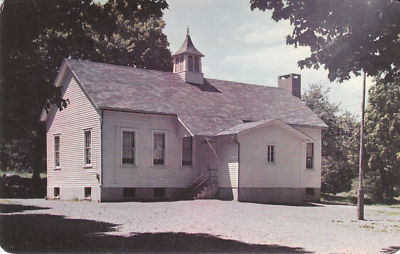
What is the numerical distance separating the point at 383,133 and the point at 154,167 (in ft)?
64.7

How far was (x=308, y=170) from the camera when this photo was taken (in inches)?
1345

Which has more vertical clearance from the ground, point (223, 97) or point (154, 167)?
point (223, 97)

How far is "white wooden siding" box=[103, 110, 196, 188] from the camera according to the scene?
27.7 meters

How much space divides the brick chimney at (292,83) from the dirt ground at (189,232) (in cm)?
1969

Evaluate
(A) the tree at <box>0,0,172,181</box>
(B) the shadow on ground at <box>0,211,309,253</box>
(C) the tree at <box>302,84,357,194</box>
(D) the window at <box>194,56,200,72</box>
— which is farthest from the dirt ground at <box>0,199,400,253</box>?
(C) the tree at <box>302,84,357,194</box>

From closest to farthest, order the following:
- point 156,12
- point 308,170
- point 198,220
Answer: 1. point 156,12
2. point 198,220
3. point 308,170

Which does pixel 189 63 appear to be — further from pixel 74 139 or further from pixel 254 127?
pixel 74 139

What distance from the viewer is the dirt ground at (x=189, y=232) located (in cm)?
1196

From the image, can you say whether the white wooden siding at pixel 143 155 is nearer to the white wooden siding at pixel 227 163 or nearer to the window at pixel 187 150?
the window at pixel 187 150

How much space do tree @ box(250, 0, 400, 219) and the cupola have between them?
21.5 meters

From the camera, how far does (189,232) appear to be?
14.7m

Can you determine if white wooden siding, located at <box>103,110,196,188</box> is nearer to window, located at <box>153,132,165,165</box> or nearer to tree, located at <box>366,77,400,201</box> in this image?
window, located at <box>153,132,165,165</box>

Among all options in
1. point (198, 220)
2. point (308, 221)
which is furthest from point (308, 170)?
point (198, 220)

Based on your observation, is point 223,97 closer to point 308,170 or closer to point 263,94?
point 263,94
